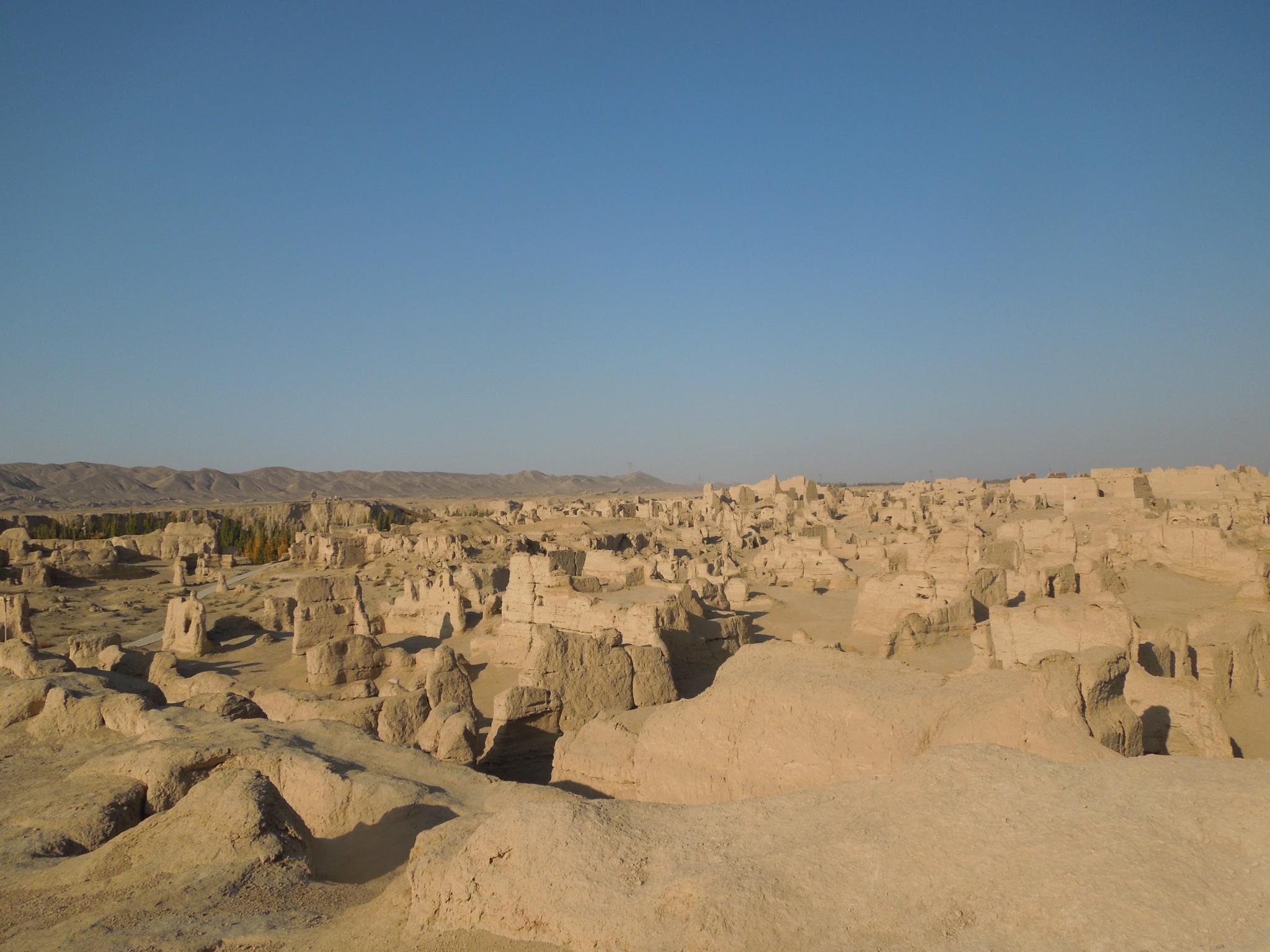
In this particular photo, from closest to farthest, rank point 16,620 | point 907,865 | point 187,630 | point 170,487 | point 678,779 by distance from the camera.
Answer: point 907,865 → point 678,779 → point 187,630 → point 16,620 → point 170,487

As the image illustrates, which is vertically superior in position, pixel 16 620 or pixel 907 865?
pixel 907 865

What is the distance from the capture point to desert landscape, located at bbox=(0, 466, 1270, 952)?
160 inches

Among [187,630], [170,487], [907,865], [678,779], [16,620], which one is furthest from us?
[170,487]

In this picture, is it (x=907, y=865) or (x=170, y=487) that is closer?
(x=907, y=865)

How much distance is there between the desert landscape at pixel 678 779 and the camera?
407 centimetres

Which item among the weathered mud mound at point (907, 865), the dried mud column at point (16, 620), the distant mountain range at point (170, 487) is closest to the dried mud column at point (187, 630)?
the dried mud column at point (16, 620)

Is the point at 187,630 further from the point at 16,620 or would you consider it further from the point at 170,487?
the point at 170,487

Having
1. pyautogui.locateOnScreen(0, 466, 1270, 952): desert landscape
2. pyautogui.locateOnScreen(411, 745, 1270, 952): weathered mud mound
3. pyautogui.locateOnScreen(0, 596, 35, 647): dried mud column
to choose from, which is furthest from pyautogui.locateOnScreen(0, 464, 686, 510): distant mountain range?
pyautogui.locateOnScreen(411, 745, 1270, 952): weathered mud mound

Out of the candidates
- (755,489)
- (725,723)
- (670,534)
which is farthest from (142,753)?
(755,489)

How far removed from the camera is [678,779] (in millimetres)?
7871

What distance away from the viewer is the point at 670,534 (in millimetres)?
43906

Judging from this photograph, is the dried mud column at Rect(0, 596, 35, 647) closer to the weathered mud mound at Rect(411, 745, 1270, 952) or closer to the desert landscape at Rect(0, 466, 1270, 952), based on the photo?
the desert landscape at Rect(0, 466, 1270, 952)

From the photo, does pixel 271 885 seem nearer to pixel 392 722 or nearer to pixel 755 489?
pixel 392 722

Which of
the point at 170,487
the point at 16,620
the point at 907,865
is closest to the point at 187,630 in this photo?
the point at 16,620
